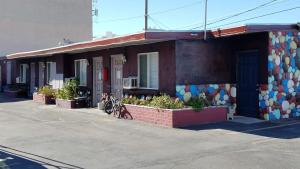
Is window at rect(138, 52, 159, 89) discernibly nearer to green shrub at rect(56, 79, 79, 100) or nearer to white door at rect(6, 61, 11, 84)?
green shrub at rect(56, 79, 79, 100)

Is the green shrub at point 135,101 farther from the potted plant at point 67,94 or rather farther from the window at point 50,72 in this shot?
the window at point 50,72

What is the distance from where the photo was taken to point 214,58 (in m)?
15.0

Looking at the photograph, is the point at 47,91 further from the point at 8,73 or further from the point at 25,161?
the point at 25,161

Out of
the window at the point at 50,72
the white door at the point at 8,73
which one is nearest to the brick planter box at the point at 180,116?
the window at the point at 50,72

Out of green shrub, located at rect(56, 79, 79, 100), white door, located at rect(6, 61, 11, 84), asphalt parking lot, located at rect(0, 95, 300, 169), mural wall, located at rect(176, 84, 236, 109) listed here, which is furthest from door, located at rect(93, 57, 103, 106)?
white door, located at rect(6, 61, 11, 84)

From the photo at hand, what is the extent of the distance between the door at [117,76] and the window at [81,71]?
280cm

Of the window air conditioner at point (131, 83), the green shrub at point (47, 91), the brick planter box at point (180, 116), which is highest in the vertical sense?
the window air conditioner at point (131, 83)

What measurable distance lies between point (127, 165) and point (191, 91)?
22.5 feet

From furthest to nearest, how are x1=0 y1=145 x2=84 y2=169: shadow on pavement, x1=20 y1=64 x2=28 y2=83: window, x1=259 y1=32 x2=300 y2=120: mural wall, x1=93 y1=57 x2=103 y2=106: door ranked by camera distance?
x1=20 y1=64 x2=28 y2=83: window < x1=93 y1=57 x2=103 y2=106: door < x1=259 y1=32 x2=300 y2=120: mural wall < x1=0 y1=145 x2=84 y2=169: shadow on pavement

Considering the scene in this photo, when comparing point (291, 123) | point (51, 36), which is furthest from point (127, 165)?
point (51, 36)

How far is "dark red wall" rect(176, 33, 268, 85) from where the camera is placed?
1414 centimetres

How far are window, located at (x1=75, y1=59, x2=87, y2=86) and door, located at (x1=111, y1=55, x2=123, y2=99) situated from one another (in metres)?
2.80

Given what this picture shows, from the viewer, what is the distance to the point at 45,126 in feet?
43.9

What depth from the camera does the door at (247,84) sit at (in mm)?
14492
